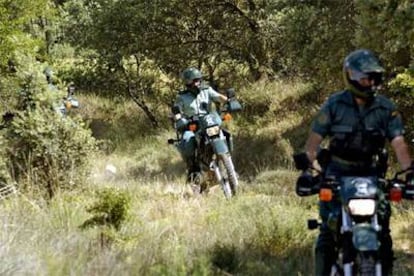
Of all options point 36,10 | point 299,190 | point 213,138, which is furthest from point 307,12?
point 299,190

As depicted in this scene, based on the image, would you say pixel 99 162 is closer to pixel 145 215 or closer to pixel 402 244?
pixel 145 215

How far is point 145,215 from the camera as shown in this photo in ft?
24.6

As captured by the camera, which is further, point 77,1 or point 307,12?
point 77,1

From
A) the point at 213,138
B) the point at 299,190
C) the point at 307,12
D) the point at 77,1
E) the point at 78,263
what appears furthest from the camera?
the point at 77,1

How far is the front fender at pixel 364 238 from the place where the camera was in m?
3.99

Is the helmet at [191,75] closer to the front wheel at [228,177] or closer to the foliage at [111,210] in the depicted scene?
the front wheel at [228,177]

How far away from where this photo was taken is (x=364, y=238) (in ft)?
13.2

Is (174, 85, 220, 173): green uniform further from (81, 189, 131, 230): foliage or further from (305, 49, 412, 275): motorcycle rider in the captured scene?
(305, 49, 412, 275): motorcycle rider

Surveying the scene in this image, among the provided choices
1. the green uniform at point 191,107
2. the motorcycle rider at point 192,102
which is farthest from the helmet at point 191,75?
the green uniform at point 191,107

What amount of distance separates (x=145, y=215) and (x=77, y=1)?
16648 mm

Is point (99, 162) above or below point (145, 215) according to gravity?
below

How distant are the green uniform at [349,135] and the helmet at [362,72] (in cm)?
13

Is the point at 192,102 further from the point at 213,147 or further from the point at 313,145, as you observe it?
the point at 313,145

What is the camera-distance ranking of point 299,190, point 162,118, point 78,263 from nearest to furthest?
point 299,190, point 78,263, point 162,118
